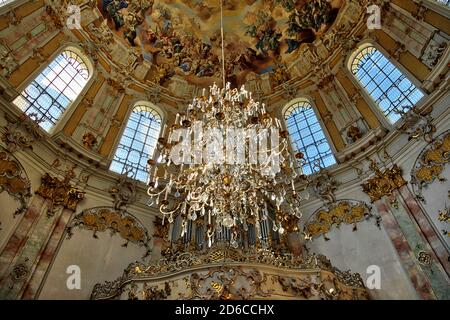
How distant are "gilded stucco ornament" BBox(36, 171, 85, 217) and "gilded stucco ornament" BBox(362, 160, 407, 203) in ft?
31.3

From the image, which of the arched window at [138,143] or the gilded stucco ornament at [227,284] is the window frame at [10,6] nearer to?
the arched window at [138,143]

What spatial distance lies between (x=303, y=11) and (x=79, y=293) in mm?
15128

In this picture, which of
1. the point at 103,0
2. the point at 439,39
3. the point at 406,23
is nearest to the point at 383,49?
the point at 406,23

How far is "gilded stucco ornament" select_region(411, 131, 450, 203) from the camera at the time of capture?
877cm

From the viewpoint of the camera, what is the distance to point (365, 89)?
40.9ft

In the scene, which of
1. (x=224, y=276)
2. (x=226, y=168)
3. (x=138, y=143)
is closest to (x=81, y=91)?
(x=138, y=143)

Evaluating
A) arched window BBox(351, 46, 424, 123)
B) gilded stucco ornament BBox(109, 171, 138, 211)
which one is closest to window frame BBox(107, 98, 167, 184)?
gilded stucco ornament BBox(109, 171, 138, 211)

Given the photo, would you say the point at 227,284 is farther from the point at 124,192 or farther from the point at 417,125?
the point at 417,125

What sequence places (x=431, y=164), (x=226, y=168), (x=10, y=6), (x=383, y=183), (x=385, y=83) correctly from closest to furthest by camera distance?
(x=226, y=168)
(x=431, y=164)
(x=383, y=183)
(x=10, y=6)
(x=385, y=83)

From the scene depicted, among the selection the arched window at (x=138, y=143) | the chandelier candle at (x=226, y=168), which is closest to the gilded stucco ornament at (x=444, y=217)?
the chandelier candle at (x=226, y=168)

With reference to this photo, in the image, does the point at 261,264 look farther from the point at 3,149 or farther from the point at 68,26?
the point at 68,26

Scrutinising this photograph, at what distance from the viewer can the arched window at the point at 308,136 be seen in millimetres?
12438

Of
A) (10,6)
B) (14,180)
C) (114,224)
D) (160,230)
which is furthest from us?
(160,230)

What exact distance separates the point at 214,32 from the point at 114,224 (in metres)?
11.9
